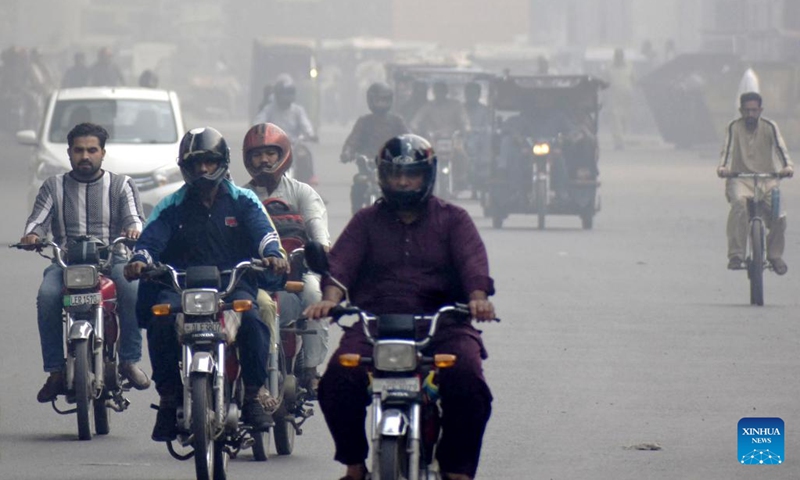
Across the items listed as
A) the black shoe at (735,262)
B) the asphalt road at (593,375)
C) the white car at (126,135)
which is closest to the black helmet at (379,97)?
the asphalt road at (593,375)

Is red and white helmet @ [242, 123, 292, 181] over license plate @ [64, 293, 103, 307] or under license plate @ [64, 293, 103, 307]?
over

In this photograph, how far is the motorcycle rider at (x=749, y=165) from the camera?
15.5 meters

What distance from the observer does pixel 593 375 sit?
36.9 feet

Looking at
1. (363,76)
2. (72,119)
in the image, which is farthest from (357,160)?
(363,76)

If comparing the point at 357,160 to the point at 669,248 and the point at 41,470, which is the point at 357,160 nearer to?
the point at 669,248

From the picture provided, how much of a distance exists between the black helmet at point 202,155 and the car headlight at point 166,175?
11.8m

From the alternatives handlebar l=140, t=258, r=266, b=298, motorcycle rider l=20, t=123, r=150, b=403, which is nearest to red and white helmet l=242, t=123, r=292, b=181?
motorcycle rider l=20, t=123, r=150, b=403

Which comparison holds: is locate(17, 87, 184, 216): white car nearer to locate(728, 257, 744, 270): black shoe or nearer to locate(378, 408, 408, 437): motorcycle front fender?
locate(728, 257, 744, 270): black shoe

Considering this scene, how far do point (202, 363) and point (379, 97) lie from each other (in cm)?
1416

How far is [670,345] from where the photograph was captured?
41.4 ft

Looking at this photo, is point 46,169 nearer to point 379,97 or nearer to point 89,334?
point 379,97

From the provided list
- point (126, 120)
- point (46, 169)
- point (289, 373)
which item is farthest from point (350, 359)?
point (126, 120)

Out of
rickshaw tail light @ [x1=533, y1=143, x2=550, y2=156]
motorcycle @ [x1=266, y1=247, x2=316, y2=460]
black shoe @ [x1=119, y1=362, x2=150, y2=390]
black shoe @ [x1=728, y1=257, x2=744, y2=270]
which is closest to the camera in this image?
motorcycle @ [x1=266, y1=247, x2=316, y2=460]

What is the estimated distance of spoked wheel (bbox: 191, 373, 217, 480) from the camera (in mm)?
7465
